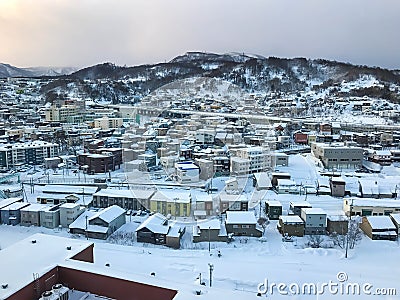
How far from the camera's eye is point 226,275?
2713mm

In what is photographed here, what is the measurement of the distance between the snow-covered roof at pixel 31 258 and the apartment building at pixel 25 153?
439 cm

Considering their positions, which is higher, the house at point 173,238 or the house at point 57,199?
the house at point 57,199

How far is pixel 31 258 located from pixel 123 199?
7.38ft

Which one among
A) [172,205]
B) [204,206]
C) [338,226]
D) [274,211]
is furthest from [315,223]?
[172,205]

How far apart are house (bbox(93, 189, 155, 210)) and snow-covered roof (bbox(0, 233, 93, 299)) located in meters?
1.94

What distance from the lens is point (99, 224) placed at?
3.52 meters

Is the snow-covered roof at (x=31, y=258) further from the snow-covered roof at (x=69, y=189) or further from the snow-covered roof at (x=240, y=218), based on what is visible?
the snow-covered roof at (x=69, y=189)

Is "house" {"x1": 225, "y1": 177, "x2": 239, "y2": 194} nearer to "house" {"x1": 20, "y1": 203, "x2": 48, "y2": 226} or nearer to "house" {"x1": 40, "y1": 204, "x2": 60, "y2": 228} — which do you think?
"house" {"x1": 40, "y1": 204, "x2": 60, "y2": 228}

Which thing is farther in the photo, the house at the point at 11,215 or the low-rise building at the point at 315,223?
the house at the point at 11,215

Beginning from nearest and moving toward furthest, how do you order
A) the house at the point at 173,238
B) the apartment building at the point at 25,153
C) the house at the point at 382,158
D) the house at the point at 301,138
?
1. the house at the point at 173,238
2. the apartment building at the point at 25,153
3. the house at the point at 382,158
4. the house at the point at 301,138

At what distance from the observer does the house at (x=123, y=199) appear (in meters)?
4.15

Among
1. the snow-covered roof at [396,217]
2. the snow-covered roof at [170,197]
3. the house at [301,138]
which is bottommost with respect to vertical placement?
the snow-covered roof at [396,217]

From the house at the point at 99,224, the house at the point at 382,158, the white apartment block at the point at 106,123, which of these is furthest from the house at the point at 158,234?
the white apartment block at the point at 106,123

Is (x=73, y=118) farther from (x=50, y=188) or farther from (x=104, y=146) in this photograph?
(x=50, y=188)
